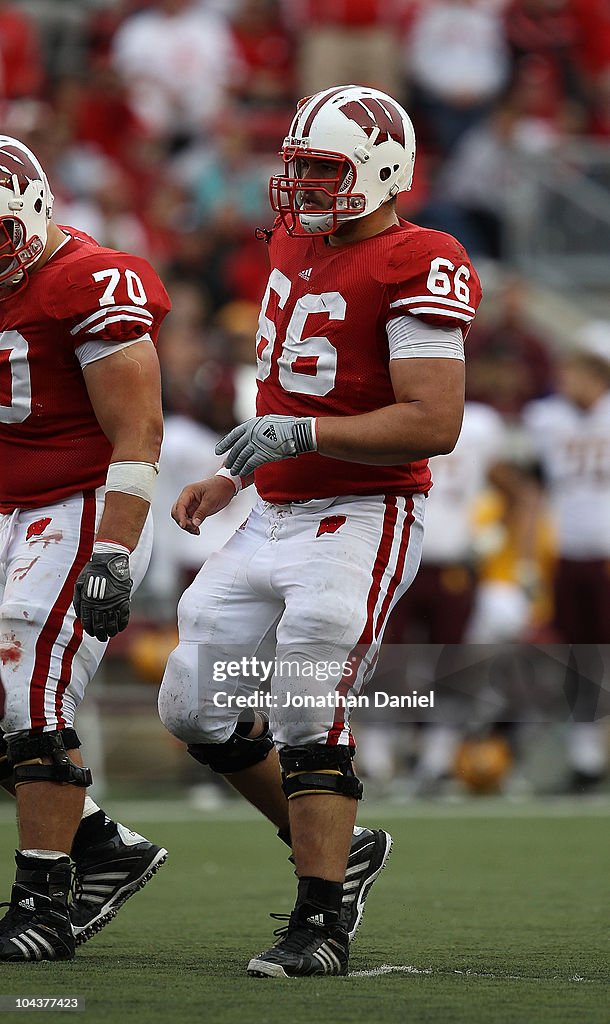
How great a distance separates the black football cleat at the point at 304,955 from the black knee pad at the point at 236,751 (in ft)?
1.69

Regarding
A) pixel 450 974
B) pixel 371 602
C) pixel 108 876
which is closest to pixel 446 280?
pixel 371 602

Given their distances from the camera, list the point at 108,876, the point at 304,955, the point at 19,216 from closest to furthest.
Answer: the point at 304,955 < the point at 19,216 < the point at 108,876

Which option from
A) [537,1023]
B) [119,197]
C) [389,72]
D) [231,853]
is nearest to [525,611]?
[231,853]

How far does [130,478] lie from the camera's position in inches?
157

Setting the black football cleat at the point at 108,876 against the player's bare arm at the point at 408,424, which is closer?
the player's bare arm at the point at 408,424

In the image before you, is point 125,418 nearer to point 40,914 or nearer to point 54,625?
point 54,625

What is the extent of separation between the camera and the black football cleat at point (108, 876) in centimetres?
427

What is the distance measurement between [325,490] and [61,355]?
0.71 m

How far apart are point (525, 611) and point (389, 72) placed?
15.6 ft

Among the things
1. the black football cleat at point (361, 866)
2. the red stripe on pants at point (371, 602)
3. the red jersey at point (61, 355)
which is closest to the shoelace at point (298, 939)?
the black football cleat at point (361, 866)

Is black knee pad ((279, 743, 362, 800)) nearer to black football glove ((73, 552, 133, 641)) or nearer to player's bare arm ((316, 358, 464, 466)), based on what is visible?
black football glove ((73, 552, 133, 641))

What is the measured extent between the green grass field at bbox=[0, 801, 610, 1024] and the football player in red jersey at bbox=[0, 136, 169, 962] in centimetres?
20

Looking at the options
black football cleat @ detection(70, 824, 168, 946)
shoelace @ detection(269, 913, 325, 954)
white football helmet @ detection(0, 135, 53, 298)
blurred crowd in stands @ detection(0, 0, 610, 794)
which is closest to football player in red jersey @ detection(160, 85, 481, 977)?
shoelace @ detection(269, 913, 325, 954)

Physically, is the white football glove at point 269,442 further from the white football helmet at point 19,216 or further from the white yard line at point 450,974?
the white yard line at point 450,974
